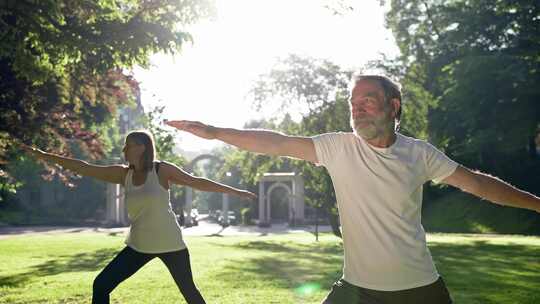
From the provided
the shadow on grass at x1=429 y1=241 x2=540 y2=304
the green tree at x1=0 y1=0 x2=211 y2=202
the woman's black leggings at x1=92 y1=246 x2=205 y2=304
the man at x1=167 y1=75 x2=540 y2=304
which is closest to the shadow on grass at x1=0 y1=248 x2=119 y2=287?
the green tree at x1=0 y1=0 x2=211 y2=202

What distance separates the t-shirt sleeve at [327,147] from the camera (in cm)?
329

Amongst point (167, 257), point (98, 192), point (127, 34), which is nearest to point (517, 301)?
point (167, 257)

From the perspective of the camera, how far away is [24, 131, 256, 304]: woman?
5.11m

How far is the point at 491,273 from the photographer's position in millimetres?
12195

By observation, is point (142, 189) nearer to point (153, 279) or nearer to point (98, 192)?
point (153, 279)

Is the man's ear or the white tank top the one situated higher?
the man's ear

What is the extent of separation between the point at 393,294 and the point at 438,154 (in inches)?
33.6

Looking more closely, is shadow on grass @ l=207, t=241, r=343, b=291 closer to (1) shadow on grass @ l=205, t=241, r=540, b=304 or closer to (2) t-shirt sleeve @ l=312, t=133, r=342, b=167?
(1) shadow on grass @ l=205, t=241, r=540, b=304

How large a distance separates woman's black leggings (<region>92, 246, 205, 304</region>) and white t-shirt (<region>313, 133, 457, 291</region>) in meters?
2.23

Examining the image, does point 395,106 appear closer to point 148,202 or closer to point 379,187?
point 379,187

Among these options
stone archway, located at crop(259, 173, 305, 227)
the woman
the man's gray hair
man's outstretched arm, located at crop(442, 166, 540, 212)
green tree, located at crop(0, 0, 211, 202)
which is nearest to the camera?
man's outstretched arm, located at crop(442, 166, 540, 212)

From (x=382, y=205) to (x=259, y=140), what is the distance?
2.58ft

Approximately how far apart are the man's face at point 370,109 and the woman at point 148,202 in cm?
204

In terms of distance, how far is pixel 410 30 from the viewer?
43344mm
